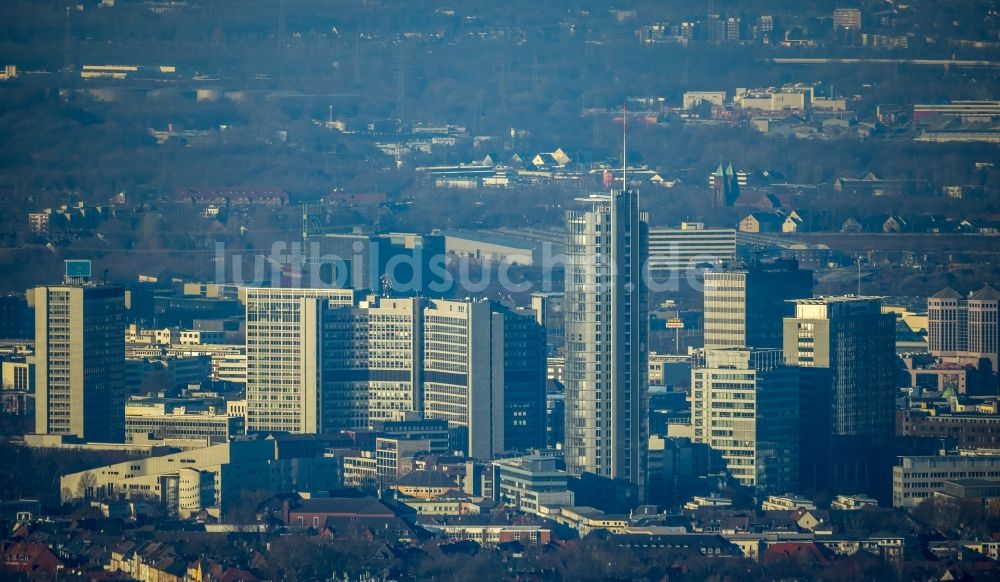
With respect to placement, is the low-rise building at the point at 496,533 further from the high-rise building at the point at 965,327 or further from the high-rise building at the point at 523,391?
the high-rise building at the point at 965,327

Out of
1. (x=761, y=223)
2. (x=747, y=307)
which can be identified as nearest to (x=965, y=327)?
(x=747, y=307)

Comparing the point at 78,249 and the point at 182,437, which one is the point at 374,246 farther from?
the point at 182,437

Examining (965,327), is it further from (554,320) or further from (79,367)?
(79,367)

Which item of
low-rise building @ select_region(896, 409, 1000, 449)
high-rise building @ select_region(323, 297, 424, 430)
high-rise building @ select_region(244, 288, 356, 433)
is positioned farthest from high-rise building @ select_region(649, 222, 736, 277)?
low-rise building @ select_region(896, 409, 1000, 449)

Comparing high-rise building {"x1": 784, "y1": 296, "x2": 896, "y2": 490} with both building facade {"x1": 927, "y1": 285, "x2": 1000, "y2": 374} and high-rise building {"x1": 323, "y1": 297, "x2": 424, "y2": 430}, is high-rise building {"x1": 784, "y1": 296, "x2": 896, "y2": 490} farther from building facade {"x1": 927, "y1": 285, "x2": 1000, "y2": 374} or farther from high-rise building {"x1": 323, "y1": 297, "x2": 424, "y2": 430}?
building facade {"x1": 927, "y1": 285, "x2": 1000, "y2": 374}

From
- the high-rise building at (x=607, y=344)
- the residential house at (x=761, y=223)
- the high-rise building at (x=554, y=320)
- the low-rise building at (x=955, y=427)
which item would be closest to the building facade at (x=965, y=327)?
the high-rise building at (x=554, y=320)

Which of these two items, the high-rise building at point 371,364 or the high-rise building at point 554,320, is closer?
the high-rise building at point 371,364

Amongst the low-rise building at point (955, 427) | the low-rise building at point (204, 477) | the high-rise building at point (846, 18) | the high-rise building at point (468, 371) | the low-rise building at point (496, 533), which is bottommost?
the low-rise building at point (496, 533)
